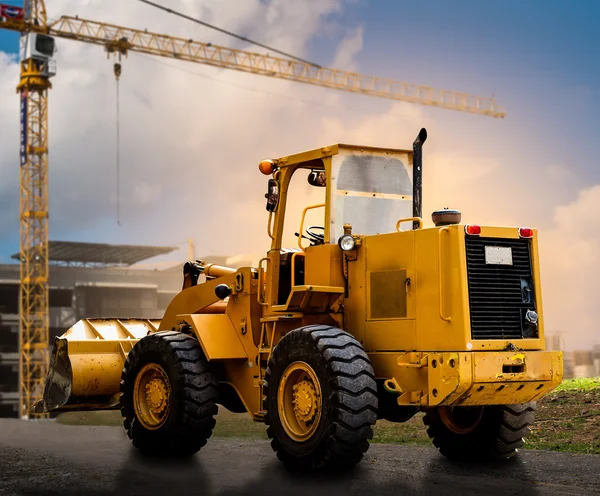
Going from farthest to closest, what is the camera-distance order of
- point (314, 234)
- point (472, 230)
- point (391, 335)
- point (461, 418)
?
1. point (461, 418)
2. point (314, 234)
3. point (391, 335)
4. point (472, 230)

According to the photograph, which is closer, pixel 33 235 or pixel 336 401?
pixel 336 401

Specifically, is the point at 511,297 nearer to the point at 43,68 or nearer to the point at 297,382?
the point at 297,382

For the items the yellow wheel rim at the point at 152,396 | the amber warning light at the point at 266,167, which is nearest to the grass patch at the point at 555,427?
the yellow wheel rim at the point at 152,396

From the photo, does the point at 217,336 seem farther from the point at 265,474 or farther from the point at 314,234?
the point at 265,474

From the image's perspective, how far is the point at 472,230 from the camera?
9758mm

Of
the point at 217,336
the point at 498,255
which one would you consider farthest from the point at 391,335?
the point at 217,336

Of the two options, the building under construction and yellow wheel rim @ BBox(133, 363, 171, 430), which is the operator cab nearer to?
yellow wheel rim @ BBox(133, 363, 171, 430)

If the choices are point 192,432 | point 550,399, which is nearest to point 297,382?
point 192,432

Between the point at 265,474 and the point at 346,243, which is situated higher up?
the point at 346,243

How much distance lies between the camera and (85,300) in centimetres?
7375

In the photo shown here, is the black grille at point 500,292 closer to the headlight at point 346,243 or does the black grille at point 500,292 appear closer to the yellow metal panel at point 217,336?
the headlight at point 346,243

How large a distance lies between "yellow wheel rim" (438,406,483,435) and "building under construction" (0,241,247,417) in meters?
59.3

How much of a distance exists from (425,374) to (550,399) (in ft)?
28.3

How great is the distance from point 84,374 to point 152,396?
163 centimetres
